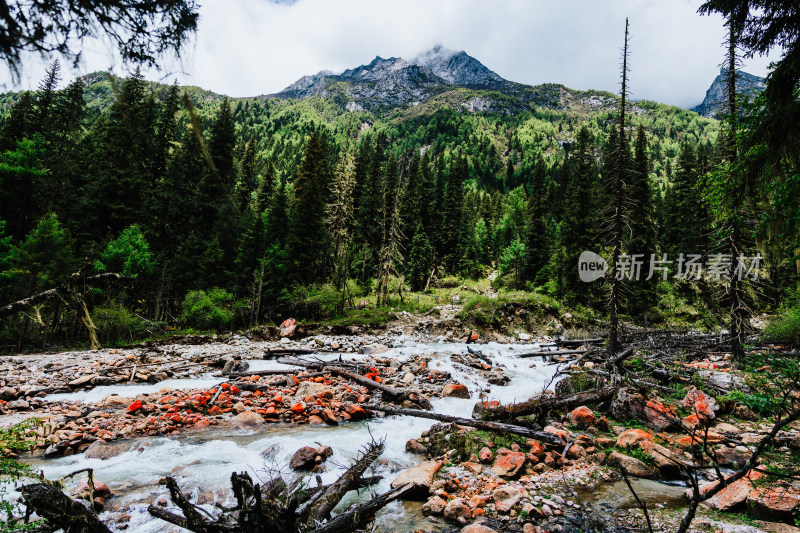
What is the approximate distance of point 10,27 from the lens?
2.14m

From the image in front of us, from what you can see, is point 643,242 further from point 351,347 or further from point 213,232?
point 213,232

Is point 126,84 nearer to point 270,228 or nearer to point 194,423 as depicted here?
point 194,423

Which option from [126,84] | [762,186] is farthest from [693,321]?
[126,84]

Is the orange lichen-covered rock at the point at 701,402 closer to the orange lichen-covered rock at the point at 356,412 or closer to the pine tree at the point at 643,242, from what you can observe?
the orange lichen-covered rock at the point at 356,412

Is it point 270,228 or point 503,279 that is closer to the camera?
point 270,228

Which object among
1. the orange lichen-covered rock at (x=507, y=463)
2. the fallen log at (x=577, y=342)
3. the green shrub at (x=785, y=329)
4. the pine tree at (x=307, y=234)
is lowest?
the fallen log at (x=577, y=342)

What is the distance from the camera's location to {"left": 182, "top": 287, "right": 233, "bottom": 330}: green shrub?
22859 millimetres

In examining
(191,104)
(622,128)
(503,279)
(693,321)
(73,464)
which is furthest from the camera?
(503,279)

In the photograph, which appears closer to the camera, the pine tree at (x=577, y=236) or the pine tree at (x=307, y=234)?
the pine tree at (x=307, y=234)

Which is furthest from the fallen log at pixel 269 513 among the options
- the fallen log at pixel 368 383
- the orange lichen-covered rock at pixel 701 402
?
the orange lichen-covered rock at pixel 701 402

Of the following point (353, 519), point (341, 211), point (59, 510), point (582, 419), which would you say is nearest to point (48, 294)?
point (59, 510)

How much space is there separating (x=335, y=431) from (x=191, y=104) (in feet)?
24.9

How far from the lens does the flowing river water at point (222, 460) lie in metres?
4.96

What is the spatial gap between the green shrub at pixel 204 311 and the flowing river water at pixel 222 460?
1323cm
